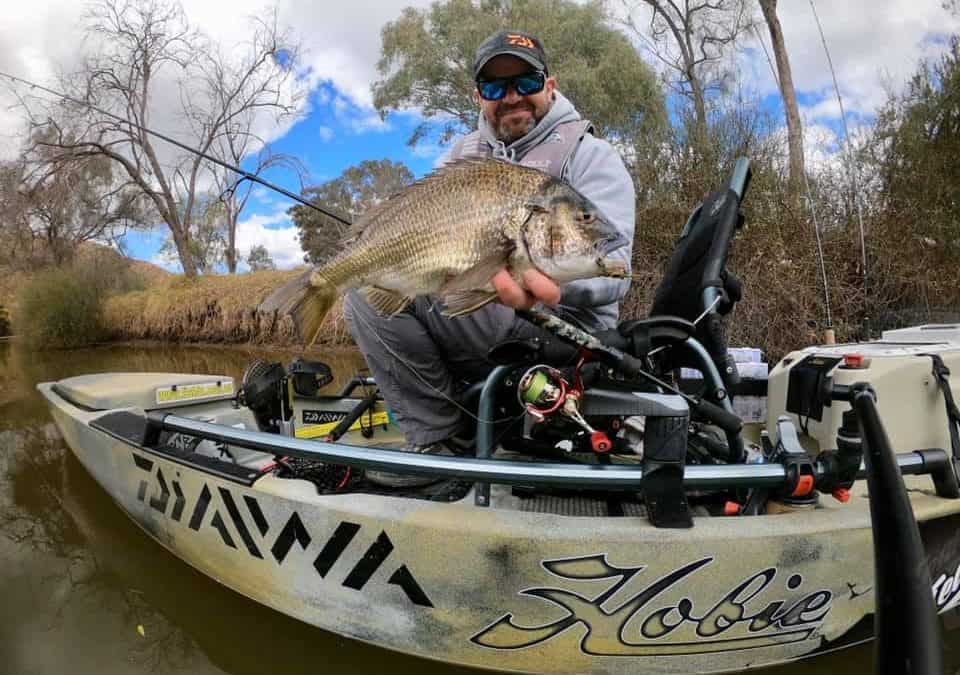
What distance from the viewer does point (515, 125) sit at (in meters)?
2.20

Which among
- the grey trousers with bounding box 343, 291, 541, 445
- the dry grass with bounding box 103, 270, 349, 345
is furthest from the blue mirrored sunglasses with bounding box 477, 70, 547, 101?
the dry grass with bounding box 103, 270, 349, 345

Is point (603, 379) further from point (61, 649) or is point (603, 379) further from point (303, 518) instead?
point (61, 649)

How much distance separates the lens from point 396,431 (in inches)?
127

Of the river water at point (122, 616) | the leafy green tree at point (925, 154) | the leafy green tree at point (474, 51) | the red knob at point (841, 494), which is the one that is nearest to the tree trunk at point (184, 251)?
the leafy green tree at point (474, 51)

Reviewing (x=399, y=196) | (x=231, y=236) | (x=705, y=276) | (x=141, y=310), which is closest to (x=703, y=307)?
(x=705, y=276)

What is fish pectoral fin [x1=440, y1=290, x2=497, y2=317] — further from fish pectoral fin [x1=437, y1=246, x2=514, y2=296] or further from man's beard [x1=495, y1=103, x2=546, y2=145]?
man's beard [x1=495, y1=103, x2=546, y2=145]

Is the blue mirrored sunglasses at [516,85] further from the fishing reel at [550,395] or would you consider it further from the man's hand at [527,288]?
the fishing reel at [550,395]

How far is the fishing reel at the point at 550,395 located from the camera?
152cm

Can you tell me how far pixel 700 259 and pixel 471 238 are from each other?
119cm

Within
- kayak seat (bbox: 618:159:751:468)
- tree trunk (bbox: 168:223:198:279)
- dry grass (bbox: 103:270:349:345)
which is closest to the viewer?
kayak seat (bbox: 618:159:751:468)

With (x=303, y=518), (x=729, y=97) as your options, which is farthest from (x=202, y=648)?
(x=729, y=97)

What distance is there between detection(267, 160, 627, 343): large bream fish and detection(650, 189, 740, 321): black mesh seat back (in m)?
0.66

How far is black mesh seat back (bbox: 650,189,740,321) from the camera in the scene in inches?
81.6

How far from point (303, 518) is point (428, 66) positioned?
63.5 ft
